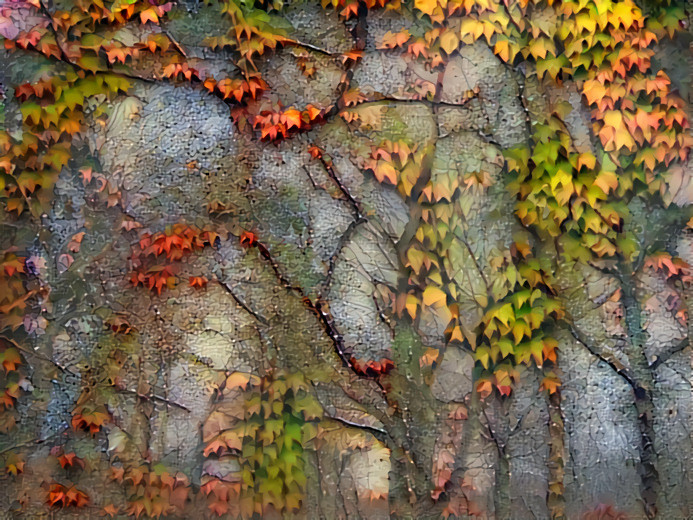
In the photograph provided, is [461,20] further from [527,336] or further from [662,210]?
[527,336]

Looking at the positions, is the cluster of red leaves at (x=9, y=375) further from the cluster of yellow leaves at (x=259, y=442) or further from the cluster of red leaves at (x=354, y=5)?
the cluster of red leaves at (x=354, y=5)

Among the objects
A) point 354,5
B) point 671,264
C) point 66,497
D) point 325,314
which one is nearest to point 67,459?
point 66,497

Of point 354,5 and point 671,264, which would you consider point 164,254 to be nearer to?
point 354,5

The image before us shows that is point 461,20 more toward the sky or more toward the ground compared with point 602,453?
more toward the sky

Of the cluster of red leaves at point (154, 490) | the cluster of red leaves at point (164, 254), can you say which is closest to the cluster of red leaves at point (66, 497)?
the cluster of red leaves at point (154, 490)

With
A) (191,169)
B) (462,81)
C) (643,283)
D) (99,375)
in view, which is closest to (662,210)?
(643,283)
